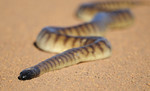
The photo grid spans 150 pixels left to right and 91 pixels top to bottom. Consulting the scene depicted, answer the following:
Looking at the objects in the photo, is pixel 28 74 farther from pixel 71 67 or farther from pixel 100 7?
pixel 100 7

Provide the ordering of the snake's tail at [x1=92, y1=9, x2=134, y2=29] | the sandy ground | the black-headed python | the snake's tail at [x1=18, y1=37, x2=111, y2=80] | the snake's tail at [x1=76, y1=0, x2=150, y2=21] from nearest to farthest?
the sandy ground
the snake's tail at [x1=18, y1=37, x2=111, y2=80]
the black-headed python
the snake's tail at [x1=92, y1=9, x2=134, y2=29]
the snake's tail at [x1=76, y1=0, x2=150, y2=21]

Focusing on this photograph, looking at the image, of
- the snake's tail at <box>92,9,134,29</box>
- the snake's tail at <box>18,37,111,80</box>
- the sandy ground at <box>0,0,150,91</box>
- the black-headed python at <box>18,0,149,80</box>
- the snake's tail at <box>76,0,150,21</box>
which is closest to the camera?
the sandy ground at <box>0,0,150,91</box>

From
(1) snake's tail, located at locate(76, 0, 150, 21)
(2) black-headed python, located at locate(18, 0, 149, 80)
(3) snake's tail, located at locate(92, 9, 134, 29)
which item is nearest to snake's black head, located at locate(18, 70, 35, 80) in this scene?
(2) black-headed python, located at locate(18, 0, 149, 80)

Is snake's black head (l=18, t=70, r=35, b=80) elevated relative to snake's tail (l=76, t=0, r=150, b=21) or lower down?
elevated

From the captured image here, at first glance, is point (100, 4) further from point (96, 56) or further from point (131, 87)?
point (131, 87)

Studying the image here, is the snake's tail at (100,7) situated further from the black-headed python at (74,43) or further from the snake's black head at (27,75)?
the snake's black head at (27,75)

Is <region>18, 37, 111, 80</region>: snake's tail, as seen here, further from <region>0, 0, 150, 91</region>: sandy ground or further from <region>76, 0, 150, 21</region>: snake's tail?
<region>76, 0, 150, 21</region>: snake's tail

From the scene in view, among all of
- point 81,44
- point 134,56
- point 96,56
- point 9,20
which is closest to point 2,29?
point 9,20
